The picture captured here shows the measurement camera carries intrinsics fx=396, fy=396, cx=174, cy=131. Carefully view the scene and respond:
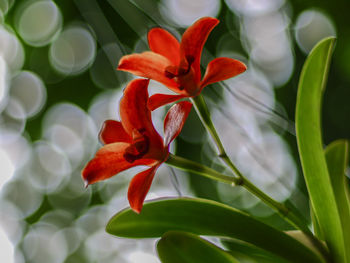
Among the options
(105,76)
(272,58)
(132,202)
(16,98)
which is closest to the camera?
(132,202)

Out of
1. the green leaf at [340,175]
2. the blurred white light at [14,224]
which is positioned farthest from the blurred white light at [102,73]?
the green leaf at [340,175]

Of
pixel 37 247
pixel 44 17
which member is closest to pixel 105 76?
pixel 44 17

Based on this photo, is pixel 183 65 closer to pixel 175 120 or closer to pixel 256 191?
pixel 175 120

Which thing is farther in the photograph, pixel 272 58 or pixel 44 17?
pixel 44 17

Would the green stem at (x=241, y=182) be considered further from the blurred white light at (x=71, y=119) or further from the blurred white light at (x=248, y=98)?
the blurred white light at (x=71, y=119)

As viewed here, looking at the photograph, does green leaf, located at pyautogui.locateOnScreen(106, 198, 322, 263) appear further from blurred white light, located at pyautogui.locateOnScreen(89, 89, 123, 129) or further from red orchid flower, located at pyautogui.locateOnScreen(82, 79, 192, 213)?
blurred white light, located at pyautogui.locateOnScreen(89, 89, 123, 129)

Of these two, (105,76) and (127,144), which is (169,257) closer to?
(127,144)

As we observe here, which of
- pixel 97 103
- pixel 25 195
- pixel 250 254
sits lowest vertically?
pixel 25 195

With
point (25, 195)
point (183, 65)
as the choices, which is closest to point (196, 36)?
point (183, 65)
